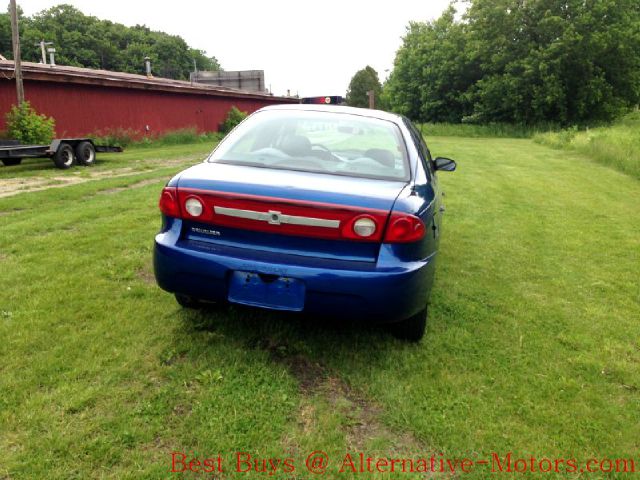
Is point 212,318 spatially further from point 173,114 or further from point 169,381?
point 173,114

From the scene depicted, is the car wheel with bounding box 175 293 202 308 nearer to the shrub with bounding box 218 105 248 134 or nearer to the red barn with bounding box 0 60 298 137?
the red barn with bounding box 0 60 298 137

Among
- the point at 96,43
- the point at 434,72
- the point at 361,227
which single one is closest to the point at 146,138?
the point at 361,227

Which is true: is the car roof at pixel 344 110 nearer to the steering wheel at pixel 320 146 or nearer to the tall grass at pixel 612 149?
the steering wheel at pixel 320 146

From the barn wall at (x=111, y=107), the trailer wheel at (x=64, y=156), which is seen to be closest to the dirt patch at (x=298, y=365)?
the trailer wheel at (x=64, y=156)

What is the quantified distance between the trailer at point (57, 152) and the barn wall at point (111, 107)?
4372 millimetres

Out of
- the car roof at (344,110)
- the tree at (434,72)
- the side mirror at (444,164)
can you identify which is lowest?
the side mirror at (444,164)

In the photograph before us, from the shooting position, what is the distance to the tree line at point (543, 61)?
1328 inches

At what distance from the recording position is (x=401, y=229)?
8.77 ft

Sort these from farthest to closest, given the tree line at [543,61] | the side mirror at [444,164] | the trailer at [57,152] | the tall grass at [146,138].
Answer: the tree line at [543,61] → the tall grass at [146,138] → the trailer at [57,152] → the side mirror at [444,164]

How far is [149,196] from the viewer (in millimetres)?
7977

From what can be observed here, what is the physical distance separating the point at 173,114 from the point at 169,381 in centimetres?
2312

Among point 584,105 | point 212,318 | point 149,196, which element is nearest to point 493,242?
point 212,318

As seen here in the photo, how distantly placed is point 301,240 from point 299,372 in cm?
79

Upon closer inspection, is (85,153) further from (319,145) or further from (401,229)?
(401,229)
